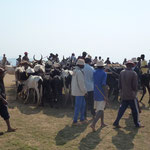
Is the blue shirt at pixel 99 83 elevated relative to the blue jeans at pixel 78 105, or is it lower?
elevated

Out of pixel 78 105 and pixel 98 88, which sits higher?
pixel 98 88

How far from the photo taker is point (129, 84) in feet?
23.0

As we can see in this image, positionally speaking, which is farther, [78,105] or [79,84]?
[78,105]

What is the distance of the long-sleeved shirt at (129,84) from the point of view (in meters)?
6.94

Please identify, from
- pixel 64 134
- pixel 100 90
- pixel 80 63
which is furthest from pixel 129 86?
pixel 64 134

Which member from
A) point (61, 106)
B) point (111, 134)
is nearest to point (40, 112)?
point (61, 106)

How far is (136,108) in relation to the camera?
7176 mm

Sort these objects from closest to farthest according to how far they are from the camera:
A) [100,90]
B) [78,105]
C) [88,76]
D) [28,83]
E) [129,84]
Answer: [100,90] → [129,84] → [78,105] → [88,76] → [28,83]

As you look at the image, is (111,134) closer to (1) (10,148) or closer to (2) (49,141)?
(2) (49,141)

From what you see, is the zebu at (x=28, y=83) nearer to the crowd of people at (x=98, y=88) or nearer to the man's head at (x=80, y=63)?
the crowd of people at (x=98, y=88)

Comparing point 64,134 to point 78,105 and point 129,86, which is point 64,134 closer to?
point 78,105

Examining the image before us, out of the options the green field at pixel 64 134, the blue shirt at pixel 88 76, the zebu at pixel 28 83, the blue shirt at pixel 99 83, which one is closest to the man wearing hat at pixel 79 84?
the blue shirt at pixel 88 76

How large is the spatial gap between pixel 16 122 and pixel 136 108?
401 cm

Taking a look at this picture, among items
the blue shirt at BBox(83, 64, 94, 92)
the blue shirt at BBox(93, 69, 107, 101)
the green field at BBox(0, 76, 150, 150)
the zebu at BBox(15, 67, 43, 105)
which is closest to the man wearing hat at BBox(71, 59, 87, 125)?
the blue shirt at BBox(83, 64, 94, 92)
